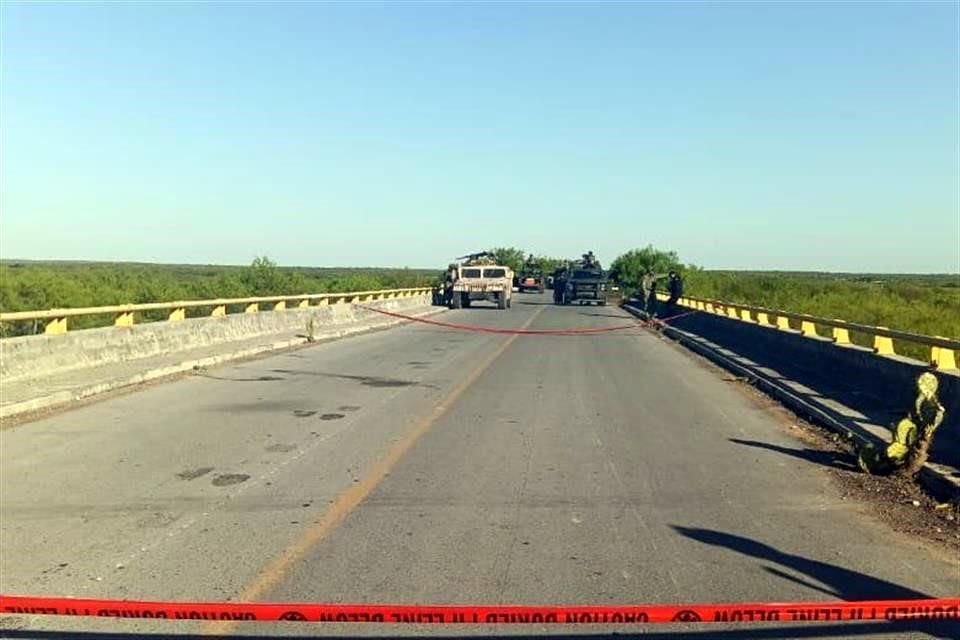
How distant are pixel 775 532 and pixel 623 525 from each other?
1084 mm

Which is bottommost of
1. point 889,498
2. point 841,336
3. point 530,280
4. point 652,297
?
point 889,498

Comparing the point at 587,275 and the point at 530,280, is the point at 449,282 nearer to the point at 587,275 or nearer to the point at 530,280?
the point at 587,275

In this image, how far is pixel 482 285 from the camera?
52.0 meters

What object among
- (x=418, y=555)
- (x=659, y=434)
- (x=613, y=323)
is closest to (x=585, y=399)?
(x=659, y=434)

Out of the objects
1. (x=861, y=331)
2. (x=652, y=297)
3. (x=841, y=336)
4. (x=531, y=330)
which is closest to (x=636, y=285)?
(x=652, y=297)

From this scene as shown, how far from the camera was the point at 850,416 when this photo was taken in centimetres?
1211

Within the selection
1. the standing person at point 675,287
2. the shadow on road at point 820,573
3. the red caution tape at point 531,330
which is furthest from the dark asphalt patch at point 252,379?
the standing person at point 675,287

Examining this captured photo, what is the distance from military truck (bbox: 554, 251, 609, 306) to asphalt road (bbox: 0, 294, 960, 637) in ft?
137

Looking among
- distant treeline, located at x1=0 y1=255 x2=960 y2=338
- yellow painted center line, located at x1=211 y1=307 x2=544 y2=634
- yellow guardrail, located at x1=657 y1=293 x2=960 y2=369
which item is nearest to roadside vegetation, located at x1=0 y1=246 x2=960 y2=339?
distant treeline, located at x1=0 y1=255 x2=960 y2=338

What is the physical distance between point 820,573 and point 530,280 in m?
77.4

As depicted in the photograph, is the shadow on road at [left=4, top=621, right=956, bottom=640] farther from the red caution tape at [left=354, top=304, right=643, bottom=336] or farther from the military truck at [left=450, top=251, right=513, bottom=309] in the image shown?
the military truck at [left=450, top=251, right=513, bottom=309]

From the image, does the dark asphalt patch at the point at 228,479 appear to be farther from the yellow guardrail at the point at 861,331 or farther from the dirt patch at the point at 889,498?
the yellow guardrail at the point at 861,331

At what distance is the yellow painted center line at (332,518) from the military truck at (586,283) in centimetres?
4364

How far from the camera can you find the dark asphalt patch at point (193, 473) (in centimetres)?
875
